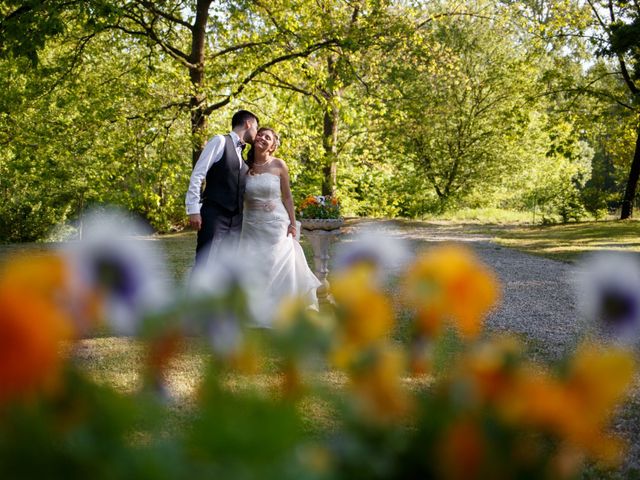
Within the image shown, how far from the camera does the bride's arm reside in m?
6.95

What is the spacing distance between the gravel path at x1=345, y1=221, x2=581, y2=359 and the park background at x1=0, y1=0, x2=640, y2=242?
4.72m

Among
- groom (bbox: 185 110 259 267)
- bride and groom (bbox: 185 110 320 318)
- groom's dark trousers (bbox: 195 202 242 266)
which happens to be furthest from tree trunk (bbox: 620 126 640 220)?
groom's dark trousers (bbox: 195 202 242 266)

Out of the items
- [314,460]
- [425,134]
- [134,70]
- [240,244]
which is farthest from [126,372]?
[425,134]

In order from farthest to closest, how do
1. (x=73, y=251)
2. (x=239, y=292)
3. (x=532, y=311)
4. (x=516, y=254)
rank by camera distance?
(x=516, y=254) → (x=532, y=311) → (x=73, y=251) → (x=239, y=292)

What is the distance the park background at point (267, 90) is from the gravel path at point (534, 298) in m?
4.72

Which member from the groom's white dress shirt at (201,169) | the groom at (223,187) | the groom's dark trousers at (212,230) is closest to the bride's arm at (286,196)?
the groom at (223,187)

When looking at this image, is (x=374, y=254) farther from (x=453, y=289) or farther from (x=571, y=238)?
(x=571, y=238)

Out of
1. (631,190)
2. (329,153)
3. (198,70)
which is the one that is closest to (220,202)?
(198,70)

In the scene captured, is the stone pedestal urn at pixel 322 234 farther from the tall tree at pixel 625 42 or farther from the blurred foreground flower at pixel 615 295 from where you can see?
the tall tree at pixel 625 42

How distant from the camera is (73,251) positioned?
0.93 m

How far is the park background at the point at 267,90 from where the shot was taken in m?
14.1

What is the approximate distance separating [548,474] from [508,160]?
90.5ft

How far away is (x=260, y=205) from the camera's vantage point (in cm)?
696

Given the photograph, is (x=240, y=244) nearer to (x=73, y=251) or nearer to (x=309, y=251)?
(x=73, y=251)
